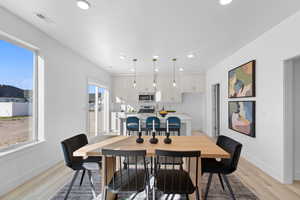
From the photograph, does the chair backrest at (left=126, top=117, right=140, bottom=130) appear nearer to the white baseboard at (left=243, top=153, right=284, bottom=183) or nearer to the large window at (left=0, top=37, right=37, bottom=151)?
the large window at (left=0, top=37, right=37, bottom=151)

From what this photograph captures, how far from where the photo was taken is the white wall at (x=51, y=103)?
7.20 ft

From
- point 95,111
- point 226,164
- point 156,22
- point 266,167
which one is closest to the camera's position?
point 226,164

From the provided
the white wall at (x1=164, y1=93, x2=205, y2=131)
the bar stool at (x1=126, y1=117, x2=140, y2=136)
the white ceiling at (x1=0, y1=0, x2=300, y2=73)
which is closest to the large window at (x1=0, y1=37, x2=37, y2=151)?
the white ceiling at (x1=0, y1=0, x2=300, y2=73)

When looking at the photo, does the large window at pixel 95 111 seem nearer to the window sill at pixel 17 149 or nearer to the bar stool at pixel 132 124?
the bar stool at pixel 132 124

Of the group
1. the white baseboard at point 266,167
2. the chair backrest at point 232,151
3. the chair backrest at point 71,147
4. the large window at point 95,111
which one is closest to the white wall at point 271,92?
the white baseboard at point 266,167

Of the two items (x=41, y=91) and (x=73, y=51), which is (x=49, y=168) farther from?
(x=73, y=51)

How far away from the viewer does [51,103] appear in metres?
2.96

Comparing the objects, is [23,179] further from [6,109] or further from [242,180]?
[242,180]

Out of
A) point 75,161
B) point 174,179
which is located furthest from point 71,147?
point 174,179

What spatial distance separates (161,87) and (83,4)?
16.0 ft

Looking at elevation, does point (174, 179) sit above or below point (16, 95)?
below

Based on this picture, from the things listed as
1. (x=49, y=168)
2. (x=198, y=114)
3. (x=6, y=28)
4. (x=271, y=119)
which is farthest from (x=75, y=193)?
(x=198, y=114)

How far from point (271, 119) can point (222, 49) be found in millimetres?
1845

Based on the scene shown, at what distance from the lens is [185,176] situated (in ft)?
5.64
